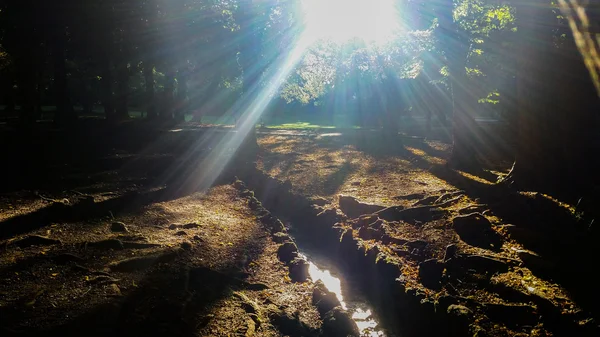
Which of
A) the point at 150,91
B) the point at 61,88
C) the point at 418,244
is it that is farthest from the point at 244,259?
the point at 150,91

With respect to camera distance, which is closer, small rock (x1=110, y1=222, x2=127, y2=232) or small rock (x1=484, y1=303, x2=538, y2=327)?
small rock (x1=484, y1=303, x2=538, y2=327)

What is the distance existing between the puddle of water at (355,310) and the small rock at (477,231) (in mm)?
2561

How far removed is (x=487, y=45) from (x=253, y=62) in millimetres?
23783

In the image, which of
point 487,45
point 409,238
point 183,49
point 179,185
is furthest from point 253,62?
point 409,238

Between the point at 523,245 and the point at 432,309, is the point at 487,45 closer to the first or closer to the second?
the point at 523,245

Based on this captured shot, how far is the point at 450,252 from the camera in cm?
816

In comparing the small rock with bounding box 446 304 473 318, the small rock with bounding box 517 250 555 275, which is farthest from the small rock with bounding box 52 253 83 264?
the small rock with bounding box 517 250 555 275

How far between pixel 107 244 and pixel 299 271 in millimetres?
3803

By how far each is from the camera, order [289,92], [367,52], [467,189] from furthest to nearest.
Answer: [289,92] → [367,52] → [467,189]

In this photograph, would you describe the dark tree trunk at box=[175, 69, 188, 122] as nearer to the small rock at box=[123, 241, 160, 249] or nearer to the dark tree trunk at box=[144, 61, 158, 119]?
the dark tree trunk at box=[144, 61, 158, 119]

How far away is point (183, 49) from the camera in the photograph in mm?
27859

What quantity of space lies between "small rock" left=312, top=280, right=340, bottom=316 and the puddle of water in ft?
1.81

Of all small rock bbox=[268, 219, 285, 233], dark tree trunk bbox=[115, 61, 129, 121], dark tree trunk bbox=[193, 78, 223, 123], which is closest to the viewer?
small rock bbox=[268, 219, 285, 233]

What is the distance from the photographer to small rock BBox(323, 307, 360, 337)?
22.7ft
